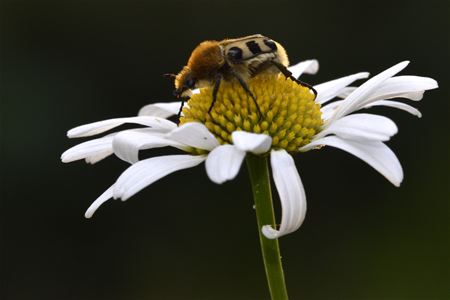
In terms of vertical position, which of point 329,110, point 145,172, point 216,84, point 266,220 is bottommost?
point 266,220

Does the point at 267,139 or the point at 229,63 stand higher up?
the point at 229,63

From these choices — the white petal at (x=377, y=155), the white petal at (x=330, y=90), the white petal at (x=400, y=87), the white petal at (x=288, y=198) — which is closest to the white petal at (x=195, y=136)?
the white petal at (x=288, y=198)

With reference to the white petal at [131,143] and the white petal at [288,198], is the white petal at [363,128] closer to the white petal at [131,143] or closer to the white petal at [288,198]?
the white petal at [288,198]

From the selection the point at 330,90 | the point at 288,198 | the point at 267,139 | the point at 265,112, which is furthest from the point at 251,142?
the point at 330,90

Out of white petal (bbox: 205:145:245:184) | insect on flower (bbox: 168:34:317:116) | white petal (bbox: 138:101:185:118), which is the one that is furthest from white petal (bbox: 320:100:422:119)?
white petal (bbox: 138:101:185:118)

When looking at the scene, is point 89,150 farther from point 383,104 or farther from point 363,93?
point 383,104

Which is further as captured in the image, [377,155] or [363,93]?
[363,93]

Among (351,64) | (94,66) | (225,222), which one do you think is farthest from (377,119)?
(94,66)
